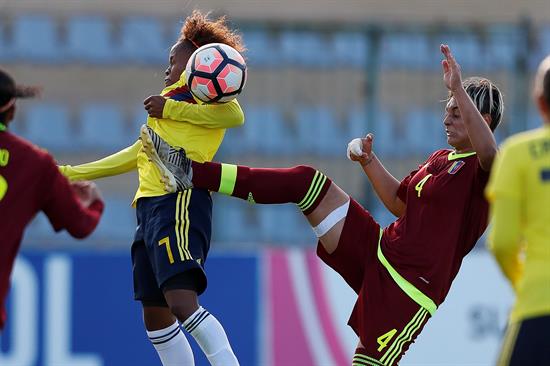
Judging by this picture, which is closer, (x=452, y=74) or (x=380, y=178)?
(x=452, y=74)

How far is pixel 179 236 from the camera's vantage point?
6449 millimetres

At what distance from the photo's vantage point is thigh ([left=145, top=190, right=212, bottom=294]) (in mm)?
6387

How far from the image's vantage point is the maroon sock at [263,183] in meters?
6.49

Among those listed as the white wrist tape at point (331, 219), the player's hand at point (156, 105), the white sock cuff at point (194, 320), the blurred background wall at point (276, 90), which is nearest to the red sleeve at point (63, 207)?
the white sock cuff at point (194, 320)

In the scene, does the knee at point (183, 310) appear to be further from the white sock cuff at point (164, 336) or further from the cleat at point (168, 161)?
the cleat at point (168, 161)

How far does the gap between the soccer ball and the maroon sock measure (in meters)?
0.38

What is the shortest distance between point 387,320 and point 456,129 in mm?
1111

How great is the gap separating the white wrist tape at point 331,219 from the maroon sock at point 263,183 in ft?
0.45

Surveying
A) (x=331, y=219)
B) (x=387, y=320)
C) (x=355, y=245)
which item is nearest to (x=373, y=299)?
(x=387, y=320)

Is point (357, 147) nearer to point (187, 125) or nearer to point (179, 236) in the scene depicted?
point (187, 125)

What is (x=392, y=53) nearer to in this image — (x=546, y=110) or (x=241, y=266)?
(x=241, y=266)

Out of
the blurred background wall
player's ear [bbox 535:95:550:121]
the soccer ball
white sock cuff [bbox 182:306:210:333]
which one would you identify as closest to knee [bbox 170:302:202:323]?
white sock cuff [bbox 182:306:210:333]

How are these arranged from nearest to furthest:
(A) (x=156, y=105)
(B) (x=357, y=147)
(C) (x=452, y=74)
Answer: (C) (x=452, y=74) → (A) (x=156, y=105) → (B) (x=357, y=147)

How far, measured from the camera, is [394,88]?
15789 millimetres
